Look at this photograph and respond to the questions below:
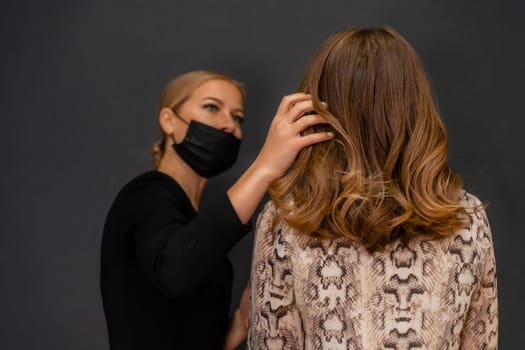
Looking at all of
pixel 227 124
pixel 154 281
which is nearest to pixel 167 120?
pixel 227 124

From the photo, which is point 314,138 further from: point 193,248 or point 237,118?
point 237,118

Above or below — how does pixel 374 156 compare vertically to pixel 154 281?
above

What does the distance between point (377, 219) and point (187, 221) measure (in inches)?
32.3

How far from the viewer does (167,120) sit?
2.23 meters

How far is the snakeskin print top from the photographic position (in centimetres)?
134

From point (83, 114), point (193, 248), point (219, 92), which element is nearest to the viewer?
point (193, 248)

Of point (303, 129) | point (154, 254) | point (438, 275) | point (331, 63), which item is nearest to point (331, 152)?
point (303, 129)

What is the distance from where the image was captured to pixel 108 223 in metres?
1.93

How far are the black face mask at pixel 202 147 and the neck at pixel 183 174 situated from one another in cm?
2

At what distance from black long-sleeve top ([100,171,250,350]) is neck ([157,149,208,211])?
15 centimetres

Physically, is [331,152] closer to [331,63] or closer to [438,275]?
[331,63]

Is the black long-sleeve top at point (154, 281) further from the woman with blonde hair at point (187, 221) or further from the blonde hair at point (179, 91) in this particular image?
the blonde hair at point (179, 91)

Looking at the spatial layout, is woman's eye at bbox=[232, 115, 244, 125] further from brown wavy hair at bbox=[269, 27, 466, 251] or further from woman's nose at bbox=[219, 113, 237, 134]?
brown wavy hair at bbox=[269, 27, 466, 251]

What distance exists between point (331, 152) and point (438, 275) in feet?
1.13
